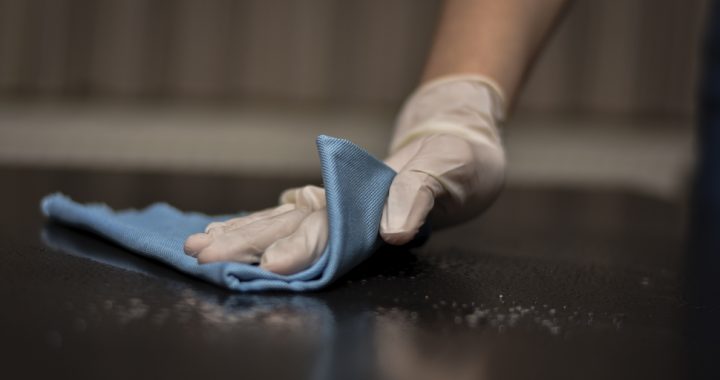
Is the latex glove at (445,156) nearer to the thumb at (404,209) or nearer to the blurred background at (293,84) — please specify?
the thumb at (404,209)

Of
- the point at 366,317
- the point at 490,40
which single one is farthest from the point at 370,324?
the point at 490,40

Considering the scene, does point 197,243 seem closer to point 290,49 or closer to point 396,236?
point 396,236

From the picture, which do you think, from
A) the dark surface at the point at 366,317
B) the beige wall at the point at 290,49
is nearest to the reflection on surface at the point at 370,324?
the dark surface at the point at 366,317

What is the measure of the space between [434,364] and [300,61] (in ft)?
9.34

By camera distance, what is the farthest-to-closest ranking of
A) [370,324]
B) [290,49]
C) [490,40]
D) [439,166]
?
[290,49]
[490,40]
[439,166]
[370,324]

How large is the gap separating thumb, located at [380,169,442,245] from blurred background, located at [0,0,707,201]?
2.51 metres

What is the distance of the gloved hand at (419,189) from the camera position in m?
0.63

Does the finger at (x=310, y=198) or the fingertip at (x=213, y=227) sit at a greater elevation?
the finger at (x=310, y=198)

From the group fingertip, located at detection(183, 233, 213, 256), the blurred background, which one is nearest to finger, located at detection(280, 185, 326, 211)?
fingertip, located at detection(183, 233, 213, 256)

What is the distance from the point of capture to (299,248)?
0.61 meters

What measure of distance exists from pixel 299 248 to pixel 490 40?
1.42ft

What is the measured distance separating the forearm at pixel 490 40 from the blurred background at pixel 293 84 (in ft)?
7.24

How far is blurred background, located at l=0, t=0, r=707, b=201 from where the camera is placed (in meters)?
3.19

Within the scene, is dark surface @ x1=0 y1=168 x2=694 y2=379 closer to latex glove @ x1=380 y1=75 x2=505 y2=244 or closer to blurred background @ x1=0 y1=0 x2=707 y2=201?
latex glove @ x1=380 y1=75 x2=505 y2=244
